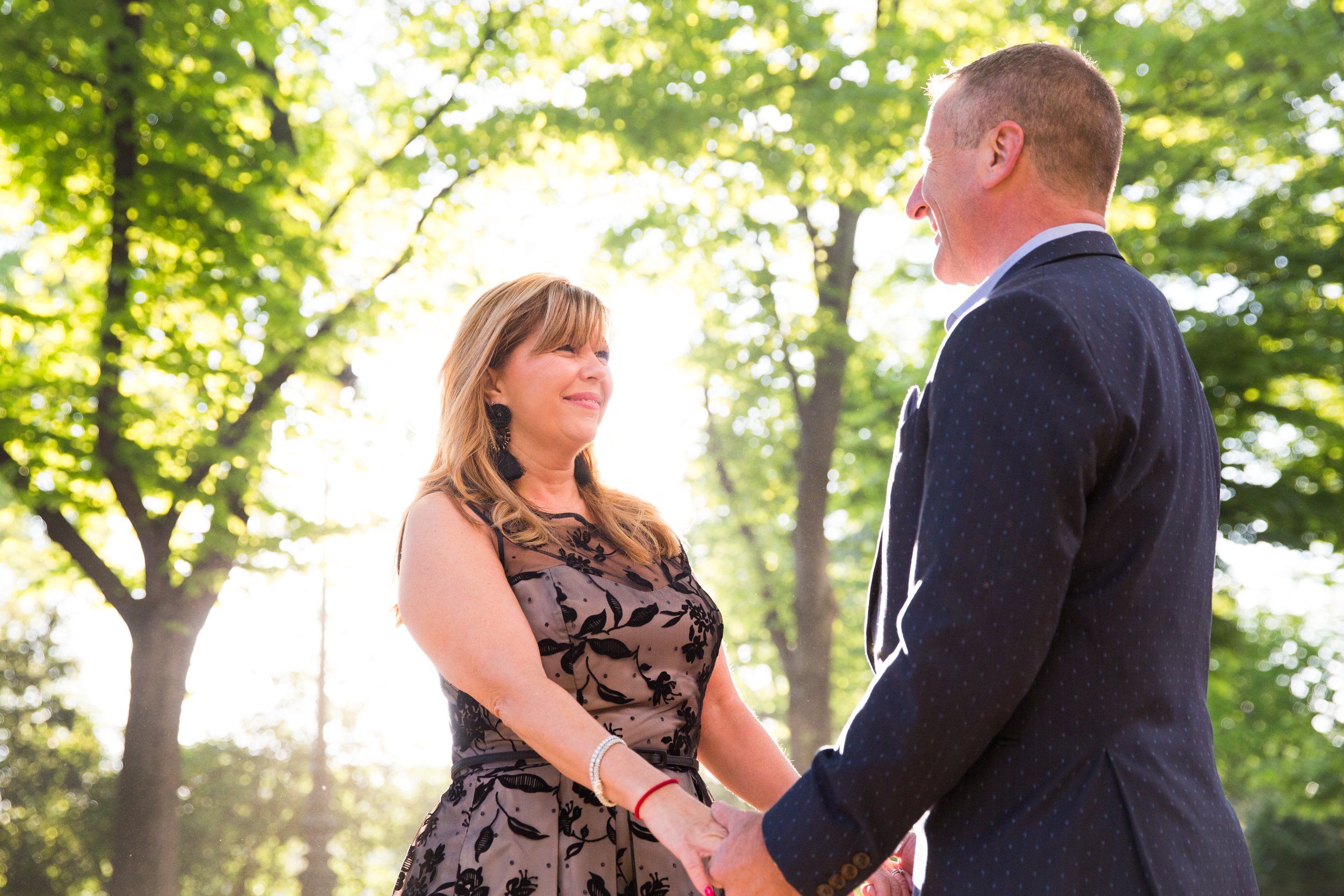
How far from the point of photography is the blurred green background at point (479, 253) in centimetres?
877

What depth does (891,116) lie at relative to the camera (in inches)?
412

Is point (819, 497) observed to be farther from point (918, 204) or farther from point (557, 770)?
point (918, 204)

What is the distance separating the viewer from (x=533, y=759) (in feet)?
8.61

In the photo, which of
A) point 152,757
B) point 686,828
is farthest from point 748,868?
point 152,757

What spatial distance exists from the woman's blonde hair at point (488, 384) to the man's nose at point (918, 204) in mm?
1248

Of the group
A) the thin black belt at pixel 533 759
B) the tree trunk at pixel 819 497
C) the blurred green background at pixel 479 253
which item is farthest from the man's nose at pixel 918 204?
the tree trunk at pixel 819 497

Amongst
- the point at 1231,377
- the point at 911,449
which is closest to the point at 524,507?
the point at 911,449

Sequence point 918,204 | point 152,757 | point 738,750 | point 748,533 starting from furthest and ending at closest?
point 748,533, point 152,757, point 738,750, point 918,204

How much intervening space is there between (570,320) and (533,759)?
4.01ft

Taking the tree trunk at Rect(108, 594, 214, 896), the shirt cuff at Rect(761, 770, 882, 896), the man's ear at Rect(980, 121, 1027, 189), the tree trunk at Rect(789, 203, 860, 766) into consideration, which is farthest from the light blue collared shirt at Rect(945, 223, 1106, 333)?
the tree trunk at Rect(789, 203, 860, 766)

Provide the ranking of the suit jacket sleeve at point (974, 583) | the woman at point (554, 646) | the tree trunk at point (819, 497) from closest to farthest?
the suit jacket sleeve at point (974, 583)
the woman at point (554, 646)
the tree trunk at point (819, 497)

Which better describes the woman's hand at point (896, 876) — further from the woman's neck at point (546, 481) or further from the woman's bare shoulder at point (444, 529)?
the woman's neck at point (546, 481)

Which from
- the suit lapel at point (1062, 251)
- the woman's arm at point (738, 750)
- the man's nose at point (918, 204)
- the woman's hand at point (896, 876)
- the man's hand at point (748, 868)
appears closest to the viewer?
the man's hand at point (748, 868)

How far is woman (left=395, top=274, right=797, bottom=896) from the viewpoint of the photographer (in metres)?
2.48
